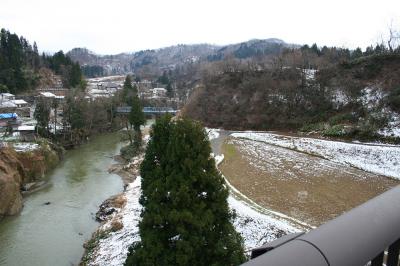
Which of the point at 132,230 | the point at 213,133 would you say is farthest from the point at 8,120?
the point at 132,230

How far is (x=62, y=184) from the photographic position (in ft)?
71.3

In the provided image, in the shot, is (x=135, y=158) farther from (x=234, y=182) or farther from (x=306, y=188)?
(x=306, y=188)

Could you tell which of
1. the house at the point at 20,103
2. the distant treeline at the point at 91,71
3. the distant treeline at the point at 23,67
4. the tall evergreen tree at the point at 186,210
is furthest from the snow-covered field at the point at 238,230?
the distant treeline at the point at 91,71

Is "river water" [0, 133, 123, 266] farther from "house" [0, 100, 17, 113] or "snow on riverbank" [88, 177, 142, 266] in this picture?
"house" [0, 100, 17, 113]

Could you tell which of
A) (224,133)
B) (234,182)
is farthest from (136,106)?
(234,182)

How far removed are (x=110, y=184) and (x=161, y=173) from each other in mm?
15346

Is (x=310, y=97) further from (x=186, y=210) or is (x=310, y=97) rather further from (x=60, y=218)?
(x=186, y=210)

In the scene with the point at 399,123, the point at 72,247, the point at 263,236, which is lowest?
the point at 72,247

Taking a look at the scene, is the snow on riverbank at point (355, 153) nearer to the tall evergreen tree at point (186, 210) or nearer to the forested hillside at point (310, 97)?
the forested hillside at point (310, 97)

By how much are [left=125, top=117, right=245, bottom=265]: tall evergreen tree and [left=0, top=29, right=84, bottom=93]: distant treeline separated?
48.0 m

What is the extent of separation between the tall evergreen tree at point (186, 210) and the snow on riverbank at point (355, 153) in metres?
14.8

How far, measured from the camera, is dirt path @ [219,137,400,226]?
49.0ft

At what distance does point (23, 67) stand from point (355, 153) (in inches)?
1888

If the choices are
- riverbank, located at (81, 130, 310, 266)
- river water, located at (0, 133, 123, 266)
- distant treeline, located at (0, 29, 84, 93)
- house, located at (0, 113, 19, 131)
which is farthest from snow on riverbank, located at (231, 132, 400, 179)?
distant treeline, located at (0, 29, 84, 93)
